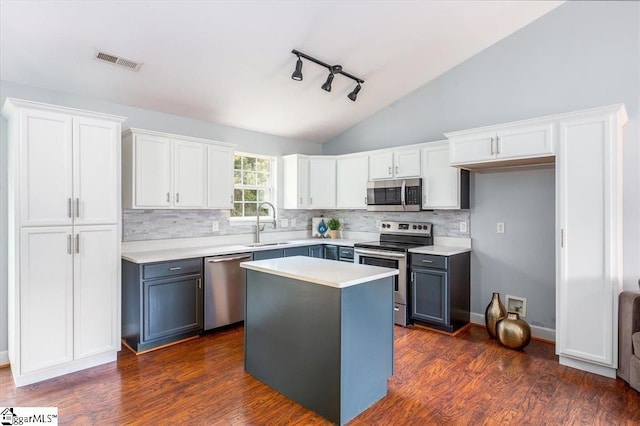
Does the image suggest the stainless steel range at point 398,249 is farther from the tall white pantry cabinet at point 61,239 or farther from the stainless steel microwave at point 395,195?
the tall white pantry cabinet at point 61,239

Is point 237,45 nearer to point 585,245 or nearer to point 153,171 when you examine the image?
point 153,171

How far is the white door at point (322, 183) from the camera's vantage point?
509 centimetres

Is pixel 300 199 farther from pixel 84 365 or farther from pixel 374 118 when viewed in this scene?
pixel 84 365

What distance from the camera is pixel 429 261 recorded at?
377 cm

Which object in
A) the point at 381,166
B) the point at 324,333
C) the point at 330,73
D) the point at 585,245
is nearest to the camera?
the point at 324,333

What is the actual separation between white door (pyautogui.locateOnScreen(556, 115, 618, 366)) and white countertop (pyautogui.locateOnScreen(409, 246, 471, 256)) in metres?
1.01

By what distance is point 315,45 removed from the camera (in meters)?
3.25

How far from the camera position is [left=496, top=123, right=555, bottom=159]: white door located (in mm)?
2998

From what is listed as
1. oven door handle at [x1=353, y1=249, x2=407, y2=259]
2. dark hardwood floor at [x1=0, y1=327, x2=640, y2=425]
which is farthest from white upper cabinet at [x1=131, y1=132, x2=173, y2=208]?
oven door handle at [x1=353, y1=249, x2=407, y2=259]

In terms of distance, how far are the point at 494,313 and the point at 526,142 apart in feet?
5.63

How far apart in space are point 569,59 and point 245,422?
4.15 metres

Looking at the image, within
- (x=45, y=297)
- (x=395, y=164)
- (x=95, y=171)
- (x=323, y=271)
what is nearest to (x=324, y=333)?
(x=323, y=271)

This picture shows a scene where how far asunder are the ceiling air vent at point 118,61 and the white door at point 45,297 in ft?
4.63

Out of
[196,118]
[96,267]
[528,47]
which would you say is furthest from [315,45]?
[96,267]
